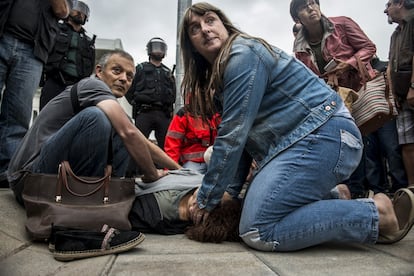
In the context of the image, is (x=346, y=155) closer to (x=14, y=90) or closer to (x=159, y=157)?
(x=159, y=157)

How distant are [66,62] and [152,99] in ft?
4.00

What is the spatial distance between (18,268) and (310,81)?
1410mm

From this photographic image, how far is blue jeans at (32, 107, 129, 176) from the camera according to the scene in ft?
5.99

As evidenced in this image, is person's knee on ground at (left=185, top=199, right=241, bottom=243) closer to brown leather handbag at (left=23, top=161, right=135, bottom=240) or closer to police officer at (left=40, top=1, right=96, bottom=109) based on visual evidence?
brown leather handbag at (left=23, top=161, right=135, bottom=240)

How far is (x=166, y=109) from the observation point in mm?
4562

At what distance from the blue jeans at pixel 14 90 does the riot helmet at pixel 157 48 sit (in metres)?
→ 2.52

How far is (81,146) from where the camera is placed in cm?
186

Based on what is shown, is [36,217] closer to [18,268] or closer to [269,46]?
[18,268]

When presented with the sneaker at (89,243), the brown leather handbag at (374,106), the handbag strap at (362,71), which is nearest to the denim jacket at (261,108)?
the sneaker at (89,243)

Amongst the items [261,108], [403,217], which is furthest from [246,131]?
[403,217]

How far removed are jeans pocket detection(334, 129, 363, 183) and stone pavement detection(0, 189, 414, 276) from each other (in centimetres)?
32

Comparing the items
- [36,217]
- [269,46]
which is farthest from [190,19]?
[36,217]

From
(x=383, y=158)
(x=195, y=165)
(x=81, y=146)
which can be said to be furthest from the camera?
(x=383, y=158)

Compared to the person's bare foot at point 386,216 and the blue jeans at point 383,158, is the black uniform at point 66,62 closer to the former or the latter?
the blue jeans at point 383,158
